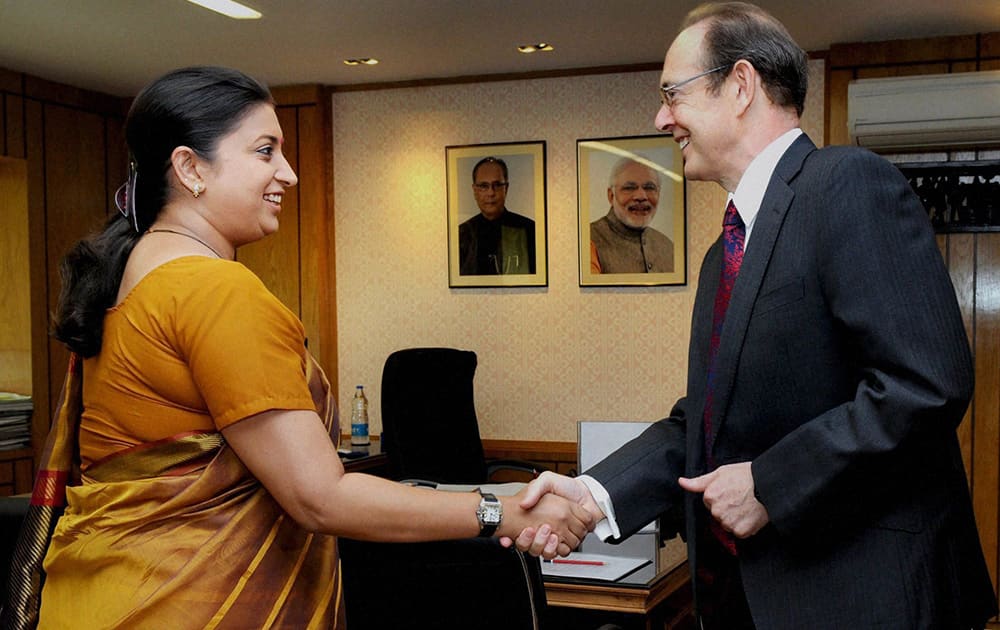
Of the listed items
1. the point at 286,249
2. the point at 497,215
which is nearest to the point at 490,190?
the point at 497,215

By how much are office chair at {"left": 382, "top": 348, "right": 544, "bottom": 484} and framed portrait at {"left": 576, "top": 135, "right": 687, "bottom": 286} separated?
1161 mm

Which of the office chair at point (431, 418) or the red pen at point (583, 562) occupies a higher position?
the office chair at point (431, 418)

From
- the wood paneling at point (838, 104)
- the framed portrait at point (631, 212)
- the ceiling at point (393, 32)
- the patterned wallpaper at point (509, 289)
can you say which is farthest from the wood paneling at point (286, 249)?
the wood paneling at point (838, 104)

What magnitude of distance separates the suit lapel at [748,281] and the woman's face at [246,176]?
2.56 ft

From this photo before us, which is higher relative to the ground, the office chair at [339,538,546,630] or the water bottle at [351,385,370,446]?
the office chair at [339,538,546,630]

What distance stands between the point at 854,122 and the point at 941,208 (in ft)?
2.15

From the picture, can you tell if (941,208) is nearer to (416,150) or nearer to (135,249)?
(416,150)

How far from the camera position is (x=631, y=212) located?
5.94 m

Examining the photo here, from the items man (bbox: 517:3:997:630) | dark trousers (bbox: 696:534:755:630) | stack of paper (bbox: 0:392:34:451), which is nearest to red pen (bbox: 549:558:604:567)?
dark trousers (bbox: 696:534:755:630)

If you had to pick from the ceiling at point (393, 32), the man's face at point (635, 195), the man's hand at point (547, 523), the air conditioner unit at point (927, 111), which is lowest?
the man's hand at point (547, 523)

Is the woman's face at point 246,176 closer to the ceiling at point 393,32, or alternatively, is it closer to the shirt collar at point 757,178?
the shirt collar at point 757,178

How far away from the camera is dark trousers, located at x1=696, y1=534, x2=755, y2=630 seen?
183 centimetres

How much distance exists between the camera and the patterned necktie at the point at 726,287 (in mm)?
1777

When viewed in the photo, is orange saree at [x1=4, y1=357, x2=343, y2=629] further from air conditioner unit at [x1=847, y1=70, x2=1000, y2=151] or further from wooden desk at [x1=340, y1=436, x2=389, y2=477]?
air conditioner unit at [x1=847, y1=70, x2=1000, y2=151]
